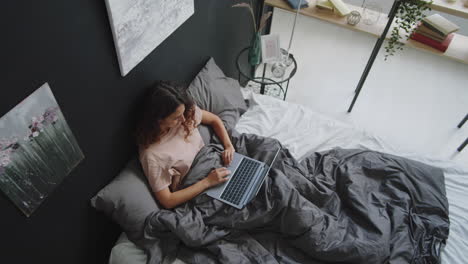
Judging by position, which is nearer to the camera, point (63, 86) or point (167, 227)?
point (63, 86)

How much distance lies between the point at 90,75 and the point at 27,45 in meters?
0.23

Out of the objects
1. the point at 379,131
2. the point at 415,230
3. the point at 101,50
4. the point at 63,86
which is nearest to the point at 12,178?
the point at 63,86

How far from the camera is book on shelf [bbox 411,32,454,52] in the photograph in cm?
191

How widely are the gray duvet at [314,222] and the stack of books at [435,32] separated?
100 centimetres

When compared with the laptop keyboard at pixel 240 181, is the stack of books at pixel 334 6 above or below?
above

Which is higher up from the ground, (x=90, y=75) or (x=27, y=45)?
(x=27, y=45)

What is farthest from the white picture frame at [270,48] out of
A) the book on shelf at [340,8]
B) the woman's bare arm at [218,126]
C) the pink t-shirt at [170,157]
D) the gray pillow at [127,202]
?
the gray pillow at [127,202]

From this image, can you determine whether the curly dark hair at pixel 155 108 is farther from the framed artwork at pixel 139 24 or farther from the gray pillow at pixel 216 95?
the gray pillow at pixel 216 95

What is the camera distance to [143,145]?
4.10 feet

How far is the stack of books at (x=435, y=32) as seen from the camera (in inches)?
74.2

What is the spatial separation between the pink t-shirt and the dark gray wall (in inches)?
5.6

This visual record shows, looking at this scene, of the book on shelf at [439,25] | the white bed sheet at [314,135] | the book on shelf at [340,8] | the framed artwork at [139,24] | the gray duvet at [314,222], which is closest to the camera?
the framed artwork at [139,24]

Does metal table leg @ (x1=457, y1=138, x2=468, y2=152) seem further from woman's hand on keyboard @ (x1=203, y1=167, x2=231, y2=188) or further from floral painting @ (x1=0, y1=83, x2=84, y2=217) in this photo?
floral painting @ (x1=0, y1=83, x2=84, y2=217)

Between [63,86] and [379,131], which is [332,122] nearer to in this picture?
[379,131]
